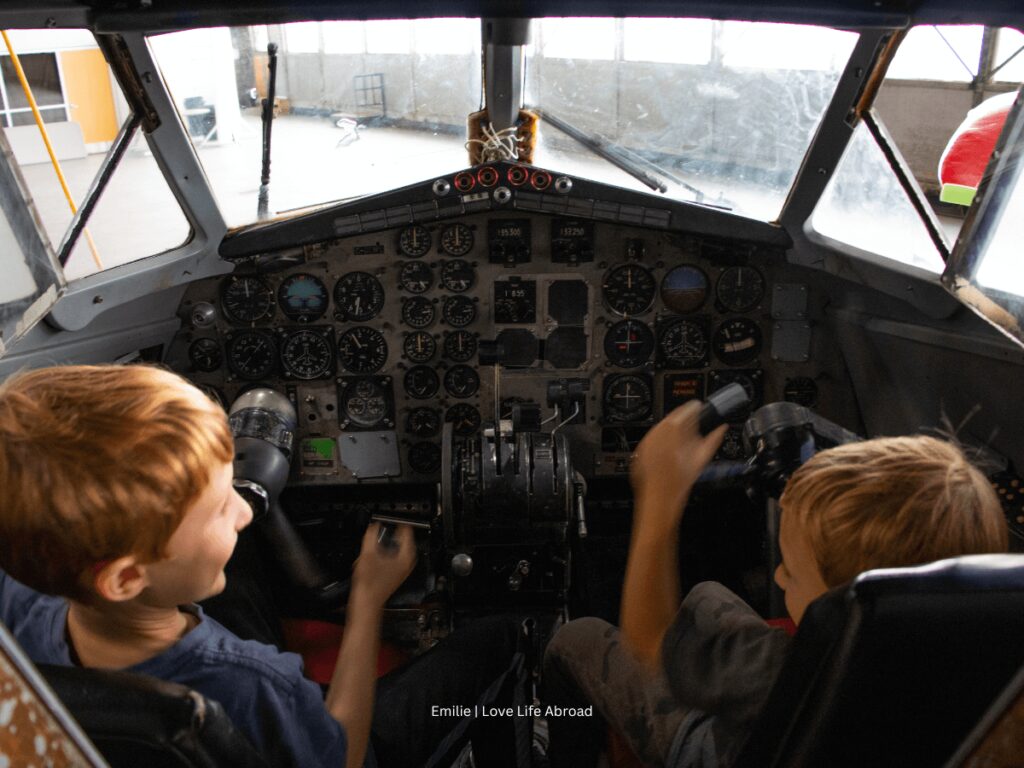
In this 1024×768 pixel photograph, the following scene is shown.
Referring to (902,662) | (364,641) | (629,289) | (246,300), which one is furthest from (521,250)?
(902,662)

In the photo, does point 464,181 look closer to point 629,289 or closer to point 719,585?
point 629,289

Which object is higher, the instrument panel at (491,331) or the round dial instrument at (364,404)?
the instrument panel at (491,331)

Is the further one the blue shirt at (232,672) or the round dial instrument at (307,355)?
the round dial instrument at (307,355)

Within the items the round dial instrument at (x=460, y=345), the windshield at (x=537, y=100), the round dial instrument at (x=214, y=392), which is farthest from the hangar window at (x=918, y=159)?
the round dial instrument at (x=214, y=392)

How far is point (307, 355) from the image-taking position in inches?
134

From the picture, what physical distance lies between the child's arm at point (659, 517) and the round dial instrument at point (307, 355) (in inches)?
81.4

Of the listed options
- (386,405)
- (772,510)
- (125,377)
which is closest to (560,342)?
(386,405)

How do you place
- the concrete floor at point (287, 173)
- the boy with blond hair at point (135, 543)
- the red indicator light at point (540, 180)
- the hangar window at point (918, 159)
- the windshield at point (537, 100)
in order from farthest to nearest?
1. the red indicator light at point (540, 180)
2. the concrete floor at point (287, 173)
3. the windshield at point (537, 100)
4. the hangar window at point (918, 159)
5. the boy with blond hair at point (135, 543)

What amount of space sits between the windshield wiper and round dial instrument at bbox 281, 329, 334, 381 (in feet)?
4.06

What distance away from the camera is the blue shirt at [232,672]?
1.09m

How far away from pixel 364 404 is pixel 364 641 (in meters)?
2.07

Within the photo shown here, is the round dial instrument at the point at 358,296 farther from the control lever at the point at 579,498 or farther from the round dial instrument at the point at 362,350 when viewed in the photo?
the control lever at the point at 579,498

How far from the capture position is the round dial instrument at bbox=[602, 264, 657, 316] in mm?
3314

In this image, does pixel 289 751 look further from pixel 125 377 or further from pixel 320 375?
pixel 320 375
